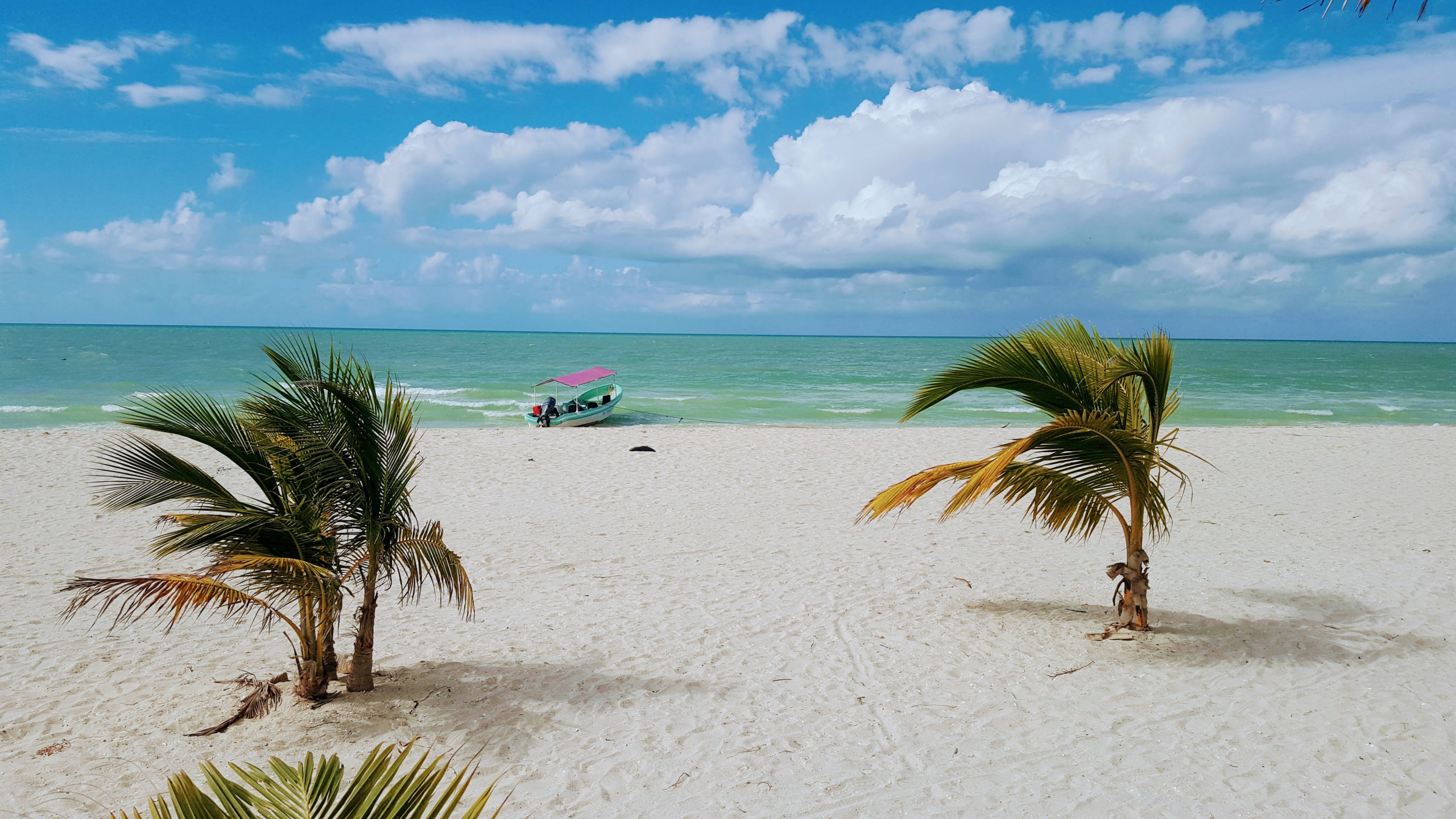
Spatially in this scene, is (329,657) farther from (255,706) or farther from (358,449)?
(358,449)

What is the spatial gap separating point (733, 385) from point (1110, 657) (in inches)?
1375

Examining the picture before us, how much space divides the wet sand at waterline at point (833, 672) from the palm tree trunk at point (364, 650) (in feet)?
0.43

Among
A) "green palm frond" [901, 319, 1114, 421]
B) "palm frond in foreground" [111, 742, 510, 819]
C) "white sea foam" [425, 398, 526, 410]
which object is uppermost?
"green palm frond" [901, 319, 1114, 421]

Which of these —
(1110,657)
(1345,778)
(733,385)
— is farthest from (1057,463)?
(733,385)

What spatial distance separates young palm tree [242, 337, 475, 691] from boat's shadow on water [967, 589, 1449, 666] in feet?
14.6

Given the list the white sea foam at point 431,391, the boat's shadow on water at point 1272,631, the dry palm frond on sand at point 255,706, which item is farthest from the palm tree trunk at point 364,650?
the white sea foam at point 431,391

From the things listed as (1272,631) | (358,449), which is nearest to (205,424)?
(358,449)

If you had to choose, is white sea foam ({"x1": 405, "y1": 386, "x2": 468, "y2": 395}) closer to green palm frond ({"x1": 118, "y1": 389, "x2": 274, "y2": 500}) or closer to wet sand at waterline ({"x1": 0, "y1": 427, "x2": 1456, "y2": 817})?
wet sand at waterline ({"x1": 0, "y1": 427, "x2": 1456, "y2": 817})

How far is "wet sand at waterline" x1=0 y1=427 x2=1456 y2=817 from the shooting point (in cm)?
390

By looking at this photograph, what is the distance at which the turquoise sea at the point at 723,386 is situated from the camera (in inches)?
1046

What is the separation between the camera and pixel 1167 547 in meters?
8.63

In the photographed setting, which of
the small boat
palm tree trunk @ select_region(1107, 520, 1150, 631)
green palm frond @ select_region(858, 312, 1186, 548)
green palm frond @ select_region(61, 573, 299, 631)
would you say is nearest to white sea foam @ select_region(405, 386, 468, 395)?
the small boat

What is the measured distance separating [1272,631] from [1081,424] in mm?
2490

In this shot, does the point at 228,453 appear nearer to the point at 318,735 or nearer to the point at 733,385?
the point at 318,735
